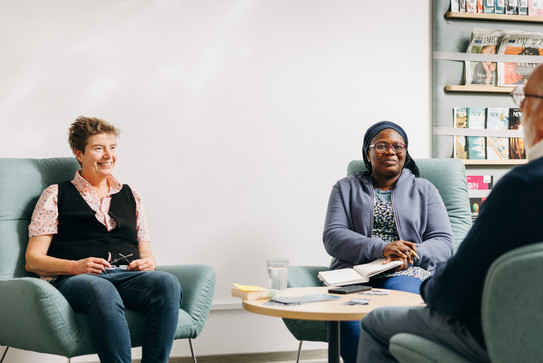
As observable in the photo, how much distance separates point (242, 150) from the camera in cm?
301

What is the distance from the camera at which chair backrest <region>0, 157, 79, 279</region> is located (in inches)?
91.2

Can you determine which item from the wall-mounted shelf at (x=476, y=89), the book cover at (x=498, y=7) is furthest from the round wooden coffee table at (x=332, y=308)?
the book cover at (x=498, y=7)

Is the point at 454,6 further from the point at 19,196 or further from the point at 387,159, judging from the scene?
the point at 19,196

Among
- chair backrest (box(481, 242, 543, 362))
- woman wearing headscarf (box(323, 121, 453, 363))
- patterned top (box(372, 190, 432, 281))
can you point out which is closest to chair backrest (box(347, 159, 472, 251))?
woman wearing headscarf (box(323, 121, 453, 363))

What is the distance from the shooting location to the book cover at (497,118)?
3.30 m

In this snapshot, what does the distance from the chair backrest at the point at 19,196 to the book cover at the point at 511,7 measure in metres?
2.49

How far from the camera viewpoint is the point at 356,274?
2172mm

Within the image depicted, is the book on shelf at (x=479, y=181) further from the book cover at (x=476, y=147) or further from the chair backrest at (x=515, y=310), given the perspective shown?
the chair backrest at (x=515, y=310)

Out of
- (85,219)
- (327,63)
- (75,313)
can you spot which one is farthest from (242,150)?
(75,313)

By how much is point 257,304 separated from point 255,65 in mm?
Answer: 1603

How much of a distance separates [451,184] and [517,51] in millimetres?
1068

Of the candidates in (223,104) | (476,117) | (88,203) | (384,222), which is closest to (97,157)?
(88,203)

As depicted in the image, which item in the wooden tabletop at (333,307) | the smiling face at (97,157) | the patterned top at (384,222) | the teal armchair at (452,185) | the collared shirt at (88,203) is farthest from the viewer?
the teal armchair at (452,185)

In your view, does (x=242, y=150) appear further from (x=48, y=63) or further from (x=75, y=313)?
(x=75, y=313)
